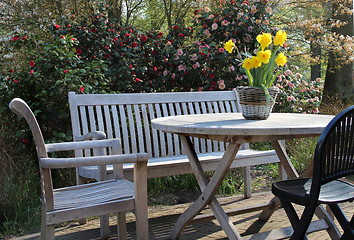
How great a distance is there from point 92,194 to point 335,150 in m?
1.40

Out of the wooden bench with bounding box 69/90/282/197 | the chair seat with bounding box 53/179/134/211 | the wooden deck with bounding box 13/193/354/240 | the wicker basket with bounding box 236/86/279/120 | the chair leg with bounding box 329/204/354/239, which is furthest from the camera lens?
the wooden bench with bounding box 69/90/282/197

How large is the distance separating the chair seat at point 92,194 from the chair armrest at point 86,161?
24cm

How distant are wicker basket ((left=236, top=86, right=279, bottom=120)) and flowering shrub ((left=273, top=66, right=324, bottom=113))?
10.2 ft

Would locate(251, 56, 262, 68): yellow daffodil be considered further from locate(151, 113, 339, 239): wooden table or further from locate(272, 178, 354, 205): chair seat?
locate(272, 178, 354, 205): chair seat

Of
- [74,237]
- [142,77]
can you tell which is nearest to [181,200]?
[74,237]

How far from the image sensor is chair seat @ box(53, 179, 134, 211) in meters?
2.16

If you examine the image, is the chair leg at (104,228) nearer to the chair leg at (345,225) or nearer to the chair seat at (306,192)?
the chair seat at (306,192)

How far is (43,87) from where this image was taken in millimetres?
4168

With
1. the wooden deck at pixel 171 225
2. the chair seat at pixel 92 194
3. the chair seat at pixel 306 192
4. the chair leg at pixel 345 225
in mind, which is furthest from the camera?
the wooden deck at pixel 171 225

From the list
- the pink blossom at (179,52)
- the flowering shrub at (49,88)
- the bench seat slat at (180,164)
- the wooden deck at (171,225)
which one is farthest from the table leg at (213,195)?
the pink blossom at (179,52)

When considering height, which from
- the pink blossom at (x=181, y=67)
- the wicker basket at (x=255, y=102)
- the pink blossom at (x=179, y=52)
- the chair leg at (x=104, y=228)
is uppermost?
the pink blossom at (x=179, y=52)

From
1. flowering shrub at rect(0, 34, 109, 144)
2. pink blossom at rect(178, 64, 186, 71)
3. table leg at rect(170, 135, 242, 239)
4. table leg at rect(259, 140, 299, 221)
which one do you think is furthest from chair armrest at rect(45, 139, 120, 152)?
pink blossom at rect(178, 64, 186, 71)

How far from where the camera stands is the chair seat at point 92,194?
2.16 meters

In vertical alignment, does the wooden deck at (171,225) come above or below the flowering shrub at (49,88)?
below
